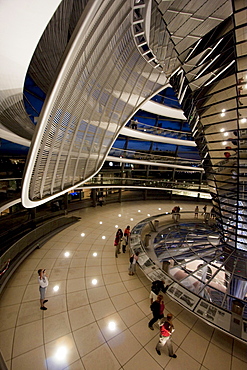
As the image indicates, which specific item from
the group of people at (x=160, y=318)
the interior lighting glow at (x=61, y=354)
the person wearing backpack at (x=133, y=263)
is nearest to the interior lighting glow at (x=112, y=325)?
the group of people at (x=160, y=318)

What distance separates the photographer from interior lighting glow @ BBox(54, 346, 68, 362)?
4547 millimetres

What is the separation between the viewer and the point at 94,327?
18.0 feet

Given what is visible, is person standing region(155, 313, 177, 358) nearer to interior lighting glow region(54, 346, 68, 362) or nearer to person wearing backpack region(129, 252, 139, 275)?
interior lighting glow region(54, 346, 68, 362)

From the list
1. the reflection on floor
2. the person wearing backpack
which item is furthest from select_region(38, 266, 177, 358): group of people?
the person wearing backpack

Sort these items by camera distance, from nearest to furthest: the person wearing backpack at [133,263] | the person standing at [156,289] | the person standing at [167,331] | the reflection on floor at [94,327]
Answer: the person standing at [167,331]
the reflection on floor at [94,327]
the person standing at [156,289]
the person wearing backpack at [133,263]

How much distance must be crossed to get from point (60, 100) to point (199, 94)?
22.1 feet

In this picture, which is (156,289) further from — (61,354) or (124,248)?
(124,248)

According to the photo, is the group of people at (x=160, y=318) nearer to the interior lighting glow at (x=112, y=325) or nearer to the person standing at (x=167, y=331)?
the person standing at (x=167, y=331)

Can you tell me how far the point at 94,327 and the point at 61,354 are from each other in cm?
116

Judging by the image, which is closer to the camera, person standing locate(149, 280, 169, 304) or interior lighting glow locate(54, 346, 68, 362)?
interior lighting glow locate(54, 346, 68, 362)

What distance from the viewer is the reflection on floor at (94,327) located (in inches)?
180

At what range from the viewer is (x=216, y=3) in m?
5.07

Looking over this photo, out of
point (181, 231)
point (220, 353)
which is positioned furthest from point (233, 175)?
point (220, 353)

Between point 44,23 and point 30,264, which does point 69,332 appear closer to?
point 30,264
